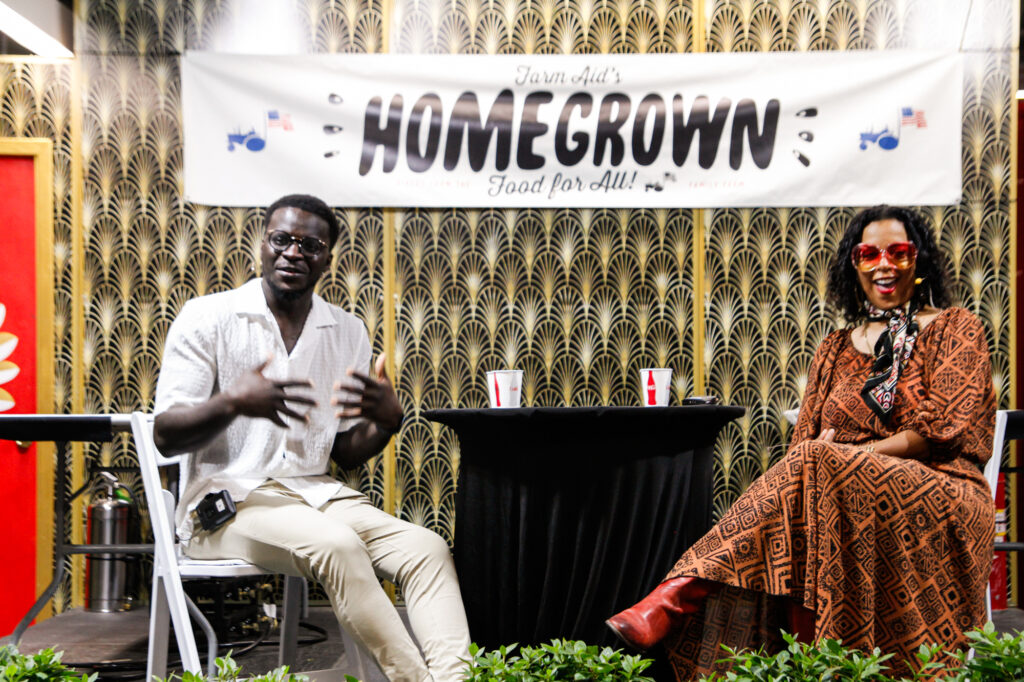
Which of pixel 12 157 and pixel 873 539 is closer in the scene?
pixel 873 539

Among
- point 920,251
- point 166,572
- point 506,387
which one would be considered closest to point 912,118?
point 920,251

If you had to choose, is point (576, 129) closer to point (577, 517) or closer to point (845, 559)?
point (577, 517)

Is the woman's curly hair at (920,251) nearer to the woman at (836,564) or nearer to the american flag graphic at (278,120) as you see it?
the woman at (836,564)

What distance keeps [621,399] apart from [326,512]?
6.08 ft

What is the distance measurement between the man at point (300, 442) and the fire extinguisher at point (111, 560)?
1.42 metres

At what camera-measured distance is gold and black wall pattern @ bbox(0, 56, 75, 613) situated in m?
3.88

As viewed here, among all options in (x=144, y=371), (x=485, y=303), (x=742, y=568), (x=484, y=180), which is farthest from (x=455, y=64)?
(x=742, y=568)

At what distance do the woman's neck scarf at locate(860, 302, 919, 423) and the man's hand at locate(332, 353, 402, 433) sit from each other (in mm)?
1346

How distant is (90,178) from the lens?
389cm

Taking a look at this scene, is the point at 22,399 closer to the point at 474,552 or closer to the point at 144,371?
the point at 144,371

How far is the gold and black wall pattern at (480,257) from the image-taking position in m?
3.88

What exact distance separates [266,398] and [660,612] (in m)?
1.02

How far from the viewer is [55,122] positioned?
12.8 ft

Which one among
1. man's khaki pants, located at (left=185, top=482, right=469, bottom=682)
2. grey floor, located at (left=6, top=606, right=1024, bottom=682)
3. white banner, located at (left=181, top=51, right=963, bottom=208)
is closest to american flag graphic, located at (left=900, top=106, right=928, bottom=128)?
white banner, located at (left=181, top=51, right=963, bottom=208)
